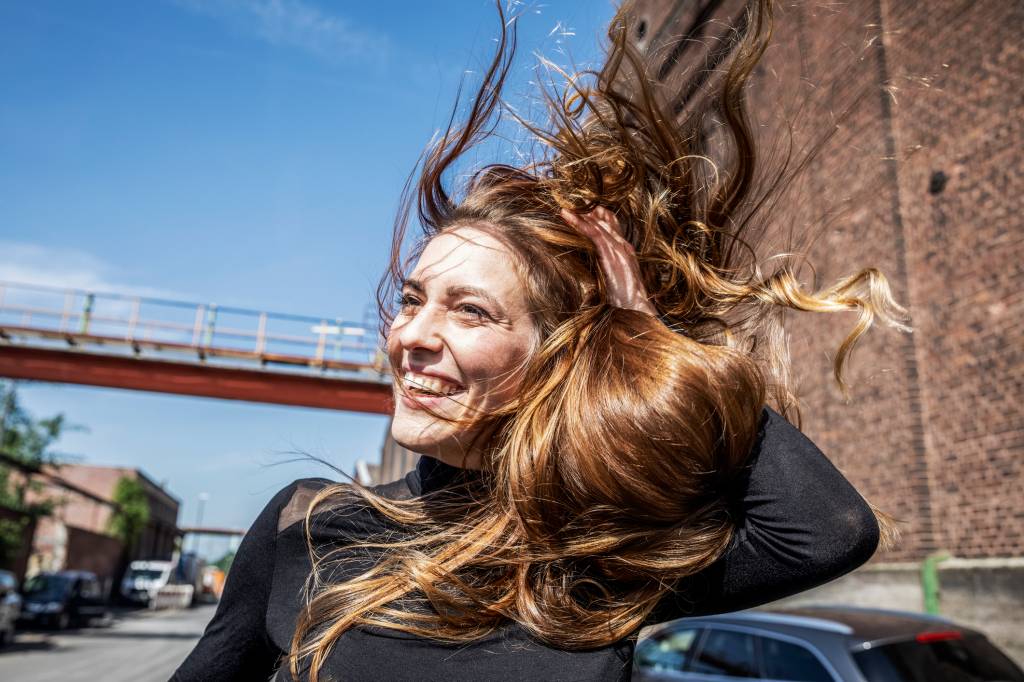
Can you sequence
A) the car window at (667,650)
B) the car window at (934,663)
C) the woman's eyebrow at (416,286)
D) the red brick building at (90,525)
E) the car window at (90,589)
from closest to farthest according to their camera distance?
1. the woman's eyebrow at (416,286)
2. the car window at (934,663)
3. the car window at (667,650)
4. the car window at (90,589)
5. the red brick building at (90,525)

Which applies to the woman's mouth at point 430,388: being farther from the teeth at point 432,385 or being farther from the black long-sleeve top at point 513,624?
the black long-sleeve top at point 513,624

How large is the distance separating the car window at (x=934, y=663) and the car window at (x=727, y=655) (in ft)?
3.19

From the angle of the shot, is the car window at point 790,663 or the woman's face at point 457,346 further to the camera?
the car window at point 790,663

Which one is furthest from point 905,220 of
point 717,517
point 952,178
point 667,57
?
point 717,517

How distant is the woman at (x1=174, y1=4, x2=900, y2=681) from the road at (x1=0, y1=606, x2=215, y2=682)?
27.9 ft

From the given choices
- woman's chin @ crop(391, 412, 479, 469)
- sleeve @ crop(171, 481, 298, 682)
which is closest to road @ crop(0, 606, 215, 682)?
sleeve @ crop(171, 481, 298, 682)

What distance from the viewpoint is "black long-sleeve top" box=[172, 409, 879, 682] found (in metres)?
1.53

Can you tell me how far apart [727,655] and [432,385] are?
5.20 metres

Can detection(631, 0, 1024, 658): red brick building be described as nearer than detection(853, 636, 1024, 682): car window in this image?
No

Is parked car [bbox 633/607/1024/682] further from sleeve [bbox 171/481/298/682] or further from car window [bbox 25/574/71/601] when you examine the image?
car window [bbox 25/574/71/601]

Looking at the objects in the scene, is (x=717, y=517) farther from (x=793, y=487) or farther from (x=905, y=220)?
(x=905, y=220)

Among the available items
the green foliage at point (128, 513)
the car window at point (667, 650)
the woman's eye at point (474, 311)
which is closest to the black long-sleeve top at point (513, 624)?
the woman's eye at point (474, 311)

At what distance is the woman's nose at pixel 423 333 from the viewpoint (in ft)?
5.63

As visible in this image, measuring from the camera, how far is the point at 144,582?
145 ft
